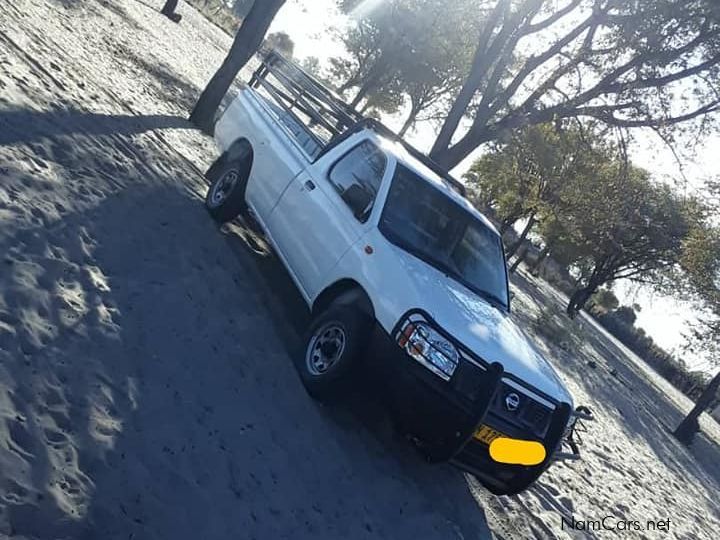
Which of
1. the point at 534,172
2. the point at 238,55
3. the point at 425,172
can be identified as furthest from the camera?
the point at 534,172

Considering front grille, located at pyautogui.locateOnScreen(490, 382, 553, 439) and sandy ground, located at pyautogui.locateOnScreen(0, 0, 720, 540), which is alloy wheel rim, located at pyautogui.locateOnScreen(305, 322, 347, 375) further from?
front grille, located at pyautogui.locateOnScreen(490, 382, 553, 439)

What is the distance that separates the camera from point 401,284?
444cm

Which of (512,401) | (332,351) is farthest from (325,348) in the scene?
(512,401)

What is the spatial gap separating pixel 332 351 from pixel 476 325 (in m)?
1.17

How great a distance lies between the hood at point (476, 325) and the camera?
4.25 meters

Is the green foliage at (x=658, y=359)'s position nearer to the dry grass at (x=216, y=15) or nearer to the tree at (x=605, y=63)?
the tree at (x=605, y=63)

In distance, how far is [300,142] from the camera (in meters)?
6.55

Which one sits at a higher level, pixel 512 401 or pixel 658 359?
pixel 658 359

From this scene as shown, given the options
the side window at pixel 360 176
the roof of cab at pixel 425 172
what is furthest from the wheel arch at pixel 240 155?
the roof of cab at pixel 425 172

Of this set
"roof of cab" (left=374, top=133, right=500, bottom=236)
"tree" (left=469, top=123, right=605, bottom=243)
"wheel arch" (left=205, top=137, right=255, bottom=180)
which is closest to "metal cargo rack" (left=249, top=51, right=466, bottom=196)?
"roof of cab" (left=374, top=133, right=500, bottom=236)

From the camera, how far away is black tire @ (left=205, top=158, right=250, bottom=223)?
673 centimetres

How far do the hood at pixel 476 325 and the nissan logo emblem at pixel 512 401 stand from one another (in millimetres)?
147

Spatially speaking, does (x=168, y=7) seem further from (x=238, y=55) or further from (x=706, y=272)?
(x=706, y=272)

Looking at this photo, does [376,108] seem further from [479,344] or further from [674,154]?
[479,344]
